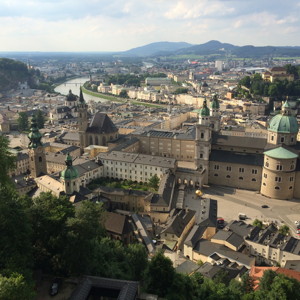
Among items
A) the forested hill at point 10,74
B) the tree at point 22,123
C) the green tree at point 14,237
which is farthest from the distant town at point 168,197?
the forested hill at point 10,74

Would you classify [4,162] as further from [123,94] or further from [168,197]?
[123,94]

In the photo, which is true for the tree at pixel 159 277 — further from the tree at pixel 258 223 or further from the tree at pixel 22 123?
the tree at pixel 22 123

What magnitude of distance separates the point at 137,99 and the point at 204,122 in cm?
9919

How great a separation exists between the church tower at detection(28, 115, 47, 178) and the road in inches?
785

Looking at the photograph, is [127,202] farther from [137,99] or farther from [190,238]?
[137,99]

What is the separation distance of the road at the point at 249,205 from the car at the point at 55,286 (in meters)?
26.3

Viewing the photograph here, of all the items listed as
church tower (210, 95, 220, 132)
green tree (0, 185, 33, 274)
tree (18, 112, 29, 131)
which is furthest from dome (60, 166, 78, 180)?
tree (18, 112, 29, 131)

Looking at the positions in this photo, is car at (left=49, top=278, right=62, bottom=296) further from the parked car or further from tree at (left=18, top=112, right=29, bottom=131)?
tree at (left=18, top=112, right=29, bottom=131)

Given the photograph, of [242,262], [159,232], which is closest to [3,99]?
[159,232]

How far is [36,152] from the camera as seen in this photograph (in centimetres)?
4841

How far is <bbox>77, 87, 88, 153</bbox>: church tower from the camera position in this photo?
6681cm

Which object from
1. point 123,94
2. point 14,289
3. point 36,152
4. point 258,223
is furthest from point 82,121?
point 123,94

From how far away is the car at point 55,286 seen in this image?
67.6 ft

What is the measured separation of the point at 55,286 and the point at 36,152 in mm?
30051
